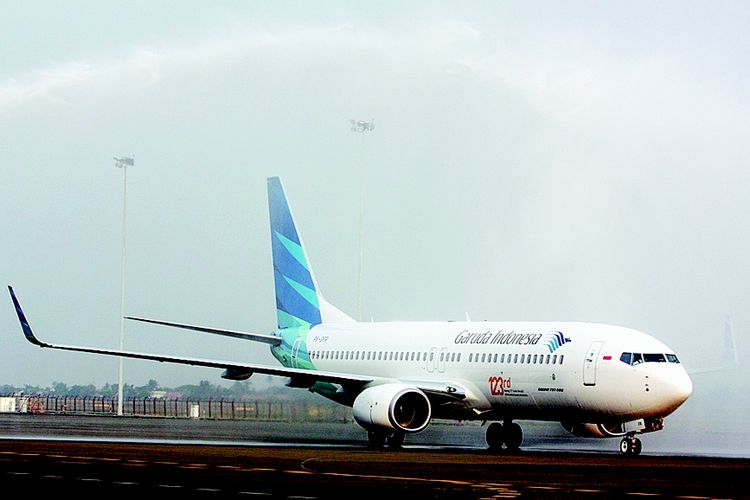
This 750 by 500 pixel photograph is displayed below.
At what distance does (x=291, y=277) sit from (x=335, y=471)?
90.6 feet

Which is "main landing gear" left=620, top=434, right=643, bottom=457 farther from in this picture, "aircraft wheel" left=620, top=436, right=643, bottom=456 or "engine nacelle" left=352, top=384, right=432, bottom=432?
"engine nacelle" left=352, top=384, right=432, bottom=432

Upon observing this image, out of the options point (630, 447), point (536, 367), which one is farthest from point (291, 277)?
point (630, 447)

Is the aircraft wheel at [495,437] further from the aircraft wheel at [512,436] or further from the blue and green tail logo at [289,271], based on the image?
the blue and green tail logo at [289,271]

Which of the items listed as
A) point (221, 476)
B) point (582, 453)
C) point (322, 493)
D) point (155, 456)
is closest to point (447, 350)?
point (582, 453)

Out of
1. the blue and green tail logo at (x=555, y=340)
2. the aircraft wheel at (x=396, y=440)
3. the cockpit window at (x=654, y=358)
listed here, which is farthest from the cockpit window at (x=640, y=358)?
the aircraft wheel at (x=396, y=440)

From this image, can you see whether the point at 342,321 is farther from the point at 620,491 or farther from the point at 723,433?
the point at 620,491

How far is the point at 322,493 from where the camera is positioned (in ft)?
69.6

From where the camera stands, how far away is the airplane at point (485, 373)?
3941 centimetres

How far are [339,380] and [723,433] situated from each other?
20.2m

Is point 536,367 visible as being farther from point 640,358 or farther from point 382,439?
point 382,439

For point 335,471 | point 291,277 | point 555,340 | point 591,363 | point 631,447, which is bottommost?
point 335,471

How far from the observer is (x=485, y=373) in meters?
43.3

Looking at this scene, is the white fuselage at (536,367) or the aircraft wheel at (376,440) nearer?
the white fuselage at (536,367)

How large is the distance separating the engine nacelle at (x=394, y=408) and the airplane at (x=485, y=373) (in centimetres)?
4
